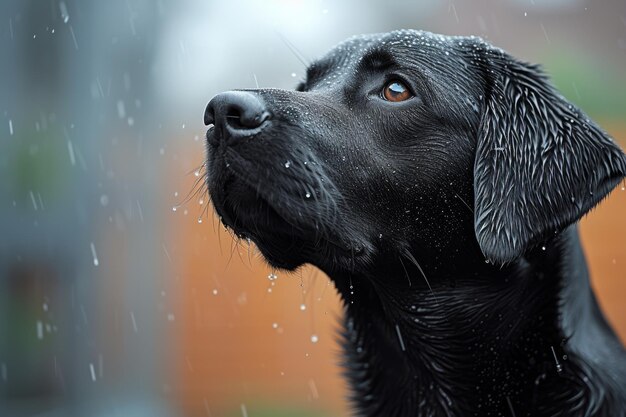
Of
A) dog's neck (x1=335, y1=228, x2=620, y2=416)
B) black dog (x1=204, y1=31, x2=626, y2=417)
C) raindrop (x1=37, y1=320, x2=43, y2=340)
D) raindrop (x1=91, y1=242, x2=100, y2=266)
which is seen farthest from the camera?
raindrop (x1=91, y1=242, x2=100, y2=266)

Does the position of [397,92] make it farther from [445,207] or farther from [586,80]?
[586,80]

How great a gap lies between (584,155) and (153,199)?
17.6 feet

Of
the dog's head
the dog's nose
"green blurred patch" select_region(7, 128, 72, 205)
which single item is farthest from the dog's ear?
"green blurred patch" select_region(7, 128, 72, 205)

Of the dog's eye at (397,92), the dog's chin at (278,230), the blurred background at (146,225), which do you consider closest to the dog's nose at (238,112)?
the dog's chin at (278,230)

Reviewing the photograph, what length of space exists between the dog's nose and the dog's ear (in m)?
0.76

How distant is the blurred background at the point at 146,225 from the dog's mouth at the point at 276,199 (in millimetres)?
3122

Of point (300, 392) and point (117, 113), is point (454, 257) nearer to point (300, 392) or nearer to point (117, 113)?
point (117, 113)

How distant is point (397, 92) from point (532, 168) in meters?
0.51

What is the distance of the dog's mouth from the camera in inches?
94.6

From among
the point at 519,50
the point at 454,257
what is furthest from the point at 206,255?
the point at 454,257

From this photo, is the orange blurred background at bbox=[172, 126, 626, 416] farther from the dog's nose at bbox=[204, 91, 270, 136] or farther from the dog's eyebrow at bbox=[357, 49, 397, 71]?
the dog's nose at bbox=[204, 91, 270, 136]

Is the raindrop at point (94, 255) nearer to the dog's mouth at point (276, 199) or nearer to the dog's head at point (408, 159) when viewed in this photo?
the dog's head at point (408, 159)

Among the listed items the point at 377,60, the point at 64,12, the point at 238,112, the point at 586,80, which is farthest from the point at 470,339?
the point at 586,80

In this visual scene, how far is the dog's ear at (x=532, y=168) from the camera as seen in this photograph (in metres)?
2.58
